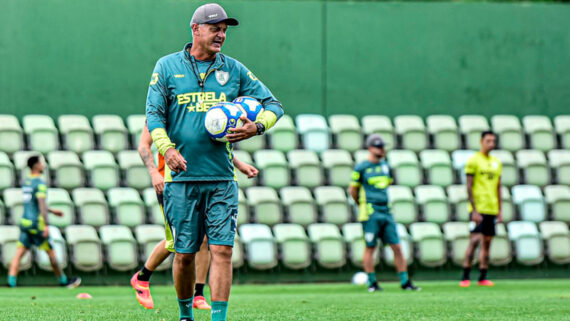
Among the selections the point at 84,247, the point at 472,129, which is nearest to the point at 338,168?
the point at 472,129

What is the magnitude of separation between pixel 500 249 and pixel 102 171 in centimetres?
620

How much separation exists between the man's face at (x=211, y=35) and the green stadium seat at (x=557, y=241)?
10.3 m

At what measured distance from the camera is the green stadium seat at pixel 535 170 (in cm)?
A: 1579

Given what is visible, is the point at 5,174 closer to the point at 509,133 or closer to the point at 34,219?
the point at 34,219

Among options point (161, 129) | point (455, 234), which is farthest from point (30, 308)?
point (455, 234)

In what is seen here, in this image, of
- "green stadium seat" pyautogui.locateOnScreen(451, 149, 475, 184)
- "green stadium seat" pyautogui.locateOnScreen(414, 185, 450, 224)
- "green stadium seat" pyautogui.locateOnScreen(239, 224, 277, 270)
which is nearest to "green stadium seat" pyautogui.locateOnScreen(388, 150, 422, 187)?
"green stadium seat" pyautogui.locateOnScreen(414, 185, 450, 224)

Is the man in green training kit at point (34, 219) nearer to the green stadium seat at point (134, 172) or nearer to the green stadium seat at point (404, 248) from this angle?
the green stadium seat at point (134, 172)

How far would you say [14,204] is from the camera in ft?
44.2

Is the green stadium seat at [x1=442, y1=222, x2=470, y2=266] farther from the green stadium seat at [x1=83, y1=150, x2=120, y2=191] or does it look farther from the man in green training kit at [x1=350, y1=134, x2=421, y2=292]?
the green stadium seat at [x1=83, y1=150, x2=120, y2=191]

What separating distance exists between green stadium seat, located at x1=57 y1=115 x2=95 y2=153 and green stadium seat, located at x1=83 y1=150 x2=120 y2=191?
437mm

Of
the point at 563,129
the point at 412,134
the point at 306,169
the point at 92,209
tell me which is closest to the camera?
the point at 92,209

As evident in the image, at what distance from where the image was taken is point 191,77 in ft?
19.3

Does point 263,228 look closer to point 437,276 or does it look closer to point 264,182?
point 264,182

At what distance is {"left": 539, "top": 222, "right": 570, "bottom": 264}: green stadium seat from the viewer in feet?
49.0
